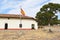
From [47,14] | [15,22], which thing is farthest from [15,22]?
[47,14]

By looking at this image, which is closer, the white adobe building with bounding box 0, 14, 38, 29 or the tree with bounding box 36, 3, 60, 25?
the white adobe building with bounding box 0, 14, 38, 29

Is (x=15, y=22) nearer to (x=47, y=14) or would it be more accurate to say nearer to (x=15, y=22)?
(x=15, y=22)

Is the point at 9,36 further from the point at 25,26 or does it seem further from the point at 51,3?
the point at 51,3

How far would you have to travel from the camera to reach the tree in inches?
2466

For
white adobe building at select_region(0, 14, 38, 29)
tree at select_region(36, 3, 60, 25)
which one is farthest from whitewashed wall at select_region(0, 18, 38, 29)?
tree at select_region(36, 3, 60, 25)

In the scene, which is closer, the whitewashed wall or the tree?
the whitewashed wall

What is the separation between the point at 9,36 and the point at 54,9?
3394 cm

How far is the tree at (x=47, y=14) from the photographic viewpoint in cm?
6262

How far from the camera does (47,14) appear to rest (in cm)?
6228

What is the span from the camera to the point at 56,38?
33000 millimetres

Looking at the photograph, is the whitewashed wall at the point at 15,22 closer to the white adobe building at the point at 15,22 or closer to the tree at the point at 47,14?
the white adobe building at the point at 15,22

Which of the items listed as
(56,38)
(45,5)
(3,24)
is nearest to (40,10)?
(45,5)

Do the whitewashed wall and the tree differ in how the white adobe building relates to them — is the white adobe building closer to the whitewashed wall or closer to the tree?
the whitewashed wall

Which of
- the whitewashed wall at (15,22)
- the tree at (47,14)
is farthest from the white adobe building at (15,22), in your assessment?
the tree at (47,14)
